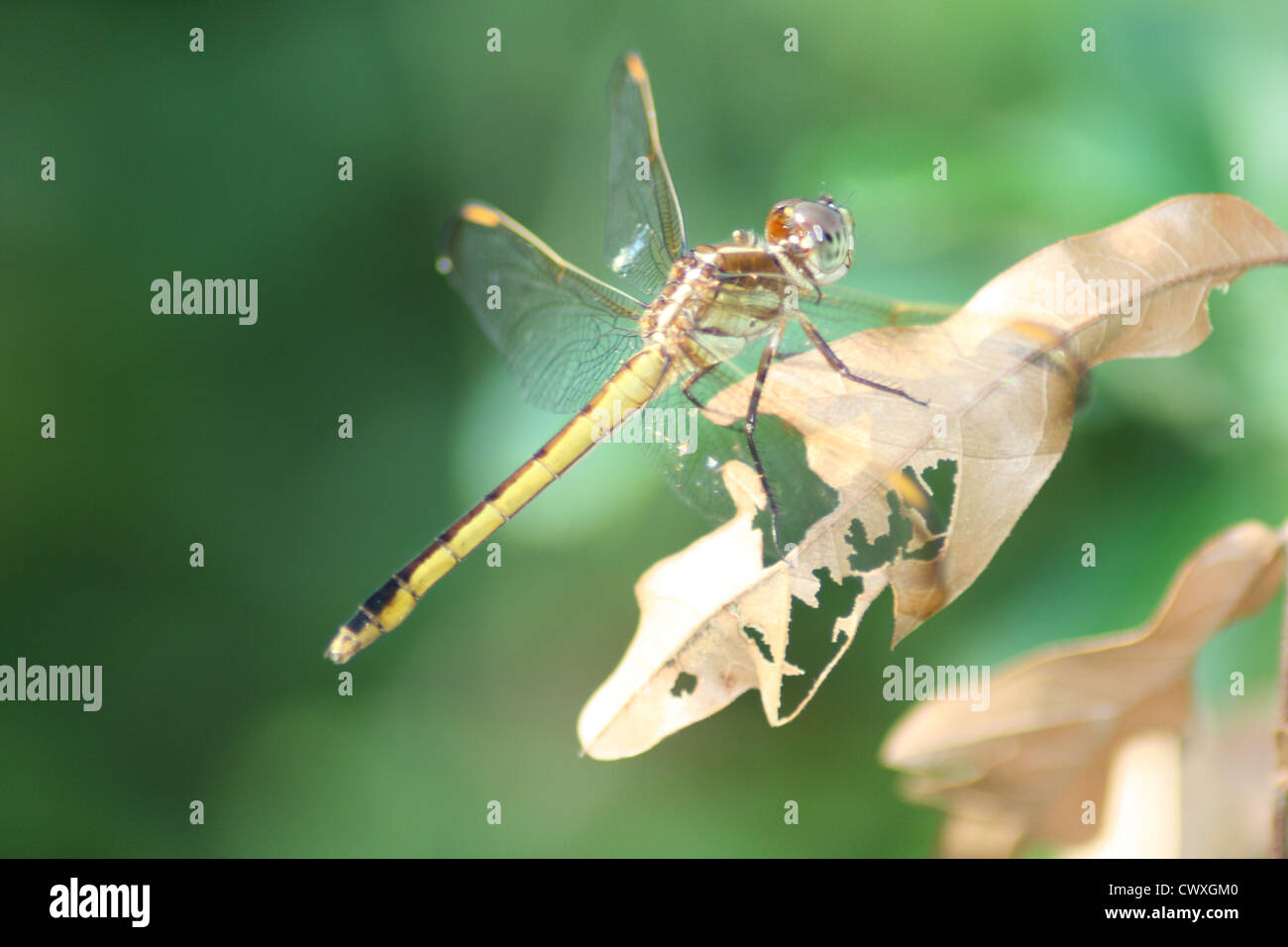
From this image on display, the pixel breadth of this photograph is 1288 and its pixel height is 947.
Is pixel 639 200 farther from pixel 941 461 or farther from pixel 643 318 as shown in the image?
pixel 941 461

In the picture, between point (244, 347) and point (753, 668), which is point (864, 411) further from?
point (244, 347)

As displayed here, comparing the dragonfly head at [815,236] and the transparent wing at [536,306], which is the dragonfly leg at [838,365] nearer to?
the dragonfly head at [815,236]

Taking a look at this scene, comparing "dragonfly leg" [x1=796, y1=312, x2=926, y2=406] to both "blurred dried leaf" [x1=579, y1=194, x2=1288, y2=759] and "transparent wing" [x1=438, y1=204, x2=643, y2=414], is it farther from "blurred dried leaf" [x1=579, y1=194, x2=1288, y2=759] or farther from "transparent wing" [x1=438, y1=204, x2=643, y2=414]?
"transparent wing" [x1=438, y1=204, x2=643, y2=414]

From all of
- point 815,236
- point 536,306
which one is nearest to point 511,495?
point 536,306

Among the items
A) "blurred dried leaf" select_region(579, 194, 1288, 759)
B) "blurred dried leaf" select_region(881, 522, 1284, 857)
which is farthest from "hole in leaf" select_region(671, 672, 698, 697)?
"blurred dried leaf" select_region(881, 522, 1284, 857)

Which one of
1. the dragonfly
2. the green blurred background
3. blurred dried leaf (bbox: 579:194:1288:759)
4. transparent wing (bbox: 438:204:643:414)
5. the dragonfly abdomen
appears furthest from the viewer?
the green blurred background
